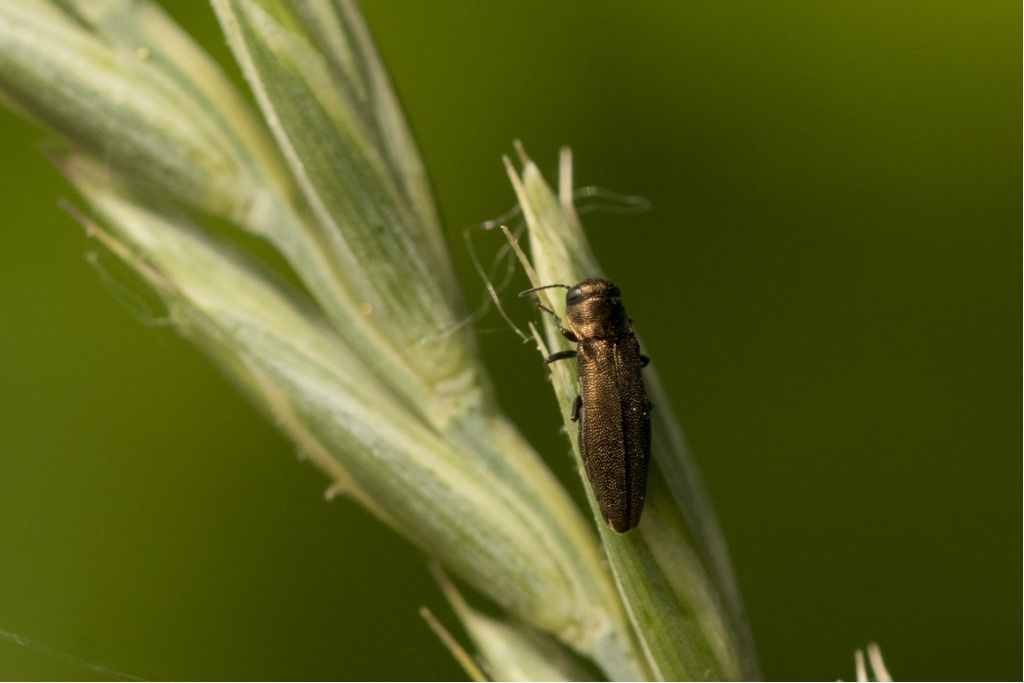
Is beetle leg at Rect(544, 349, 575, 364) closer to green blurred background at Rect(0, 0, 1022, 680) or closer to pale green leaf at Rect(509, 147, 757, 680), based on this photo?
pale green leaf at Rect(509, 147, 757, 680)

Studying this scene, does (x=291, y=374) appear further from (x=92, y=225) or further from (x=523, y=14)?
(x=523, y=14)

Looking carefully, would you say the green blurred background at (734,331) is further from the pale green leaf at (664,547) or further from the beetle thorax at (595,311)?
the pale green leaf at (664,547)

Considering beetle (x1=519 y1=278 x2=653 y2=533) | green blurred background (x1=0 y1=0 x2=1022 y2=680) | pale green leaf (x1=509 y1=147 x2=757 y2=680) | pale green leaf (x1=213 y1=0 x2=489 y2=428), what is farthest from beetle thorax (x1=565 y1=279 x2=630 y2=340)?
green blurred background (x1=0 y1=0 x2=1022 y2=680)

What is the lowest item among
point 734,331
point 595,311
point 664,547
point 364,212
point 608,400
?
point 664,547

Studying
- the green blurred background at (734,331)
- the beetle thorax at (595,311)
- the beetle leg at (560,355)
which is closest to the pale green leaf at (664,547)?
the beetle leg at (560,355)

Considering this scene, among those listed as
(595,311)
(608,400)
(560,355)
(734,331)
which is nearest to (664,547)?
(560,355)

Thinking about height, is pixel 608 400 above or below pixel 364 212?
below

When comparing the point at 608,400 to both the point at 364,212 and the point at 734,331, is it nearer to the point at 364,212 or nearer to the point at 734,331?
the point at 364,212
